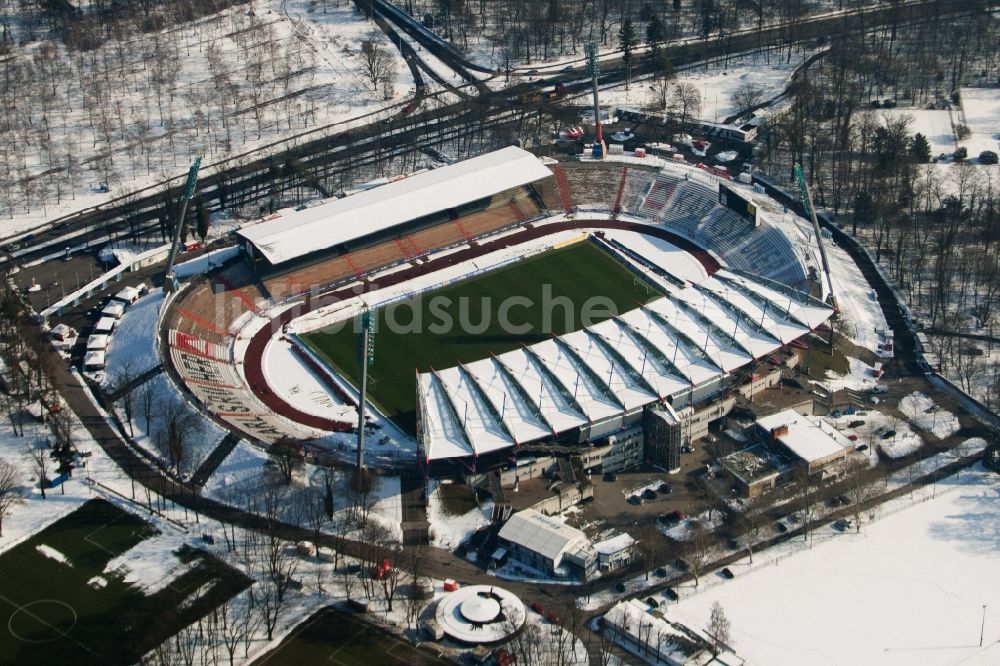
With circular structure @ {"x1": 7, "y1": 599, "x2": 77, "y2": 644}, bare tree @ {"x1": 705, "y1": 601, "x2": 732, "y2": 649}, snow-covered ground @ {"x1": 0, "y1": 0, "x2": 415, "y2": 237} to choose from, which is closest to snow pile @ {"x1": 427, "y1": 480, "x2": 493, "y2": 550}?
bare tree @ {"x1": 705, "y1": 601, "x2": 732, "y2": 649}

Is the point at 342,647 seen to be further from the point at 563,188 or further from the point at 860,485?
the point at 563,188

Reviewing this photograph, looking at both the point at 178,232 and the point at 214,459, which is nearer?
the point at 214,459

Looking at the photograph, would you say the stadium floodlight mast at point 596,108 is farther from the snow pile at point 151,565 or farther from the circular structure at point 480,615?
the snow pile at point 151,565

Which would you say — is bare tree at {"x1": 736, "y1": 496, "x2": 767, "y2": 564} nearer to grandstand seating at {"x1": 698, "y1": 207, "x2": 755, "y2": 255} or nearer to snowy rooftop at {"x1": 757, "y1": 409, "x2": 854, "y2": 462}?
snowy rooftop at {"x1": 757, "y1": 409, "x2": 854, "y2": 462}

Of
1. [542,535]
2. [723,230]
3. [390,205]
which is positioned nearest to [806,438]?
[542,535]

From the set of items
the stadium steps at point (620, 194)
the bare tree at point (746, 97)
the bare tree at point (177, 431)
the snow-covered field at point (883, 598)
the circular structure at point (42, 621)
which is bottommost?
the snow-covered field at point (883, 598)

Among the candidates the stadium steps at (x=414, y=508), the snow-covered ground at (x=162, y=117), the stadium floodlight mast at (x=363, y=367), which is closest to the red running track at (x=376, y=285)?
the stadium floodlight mast at (x=363, y=367)
